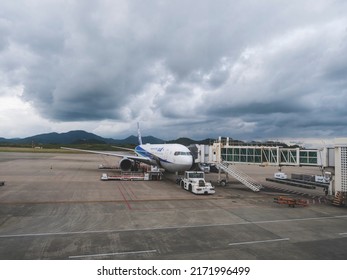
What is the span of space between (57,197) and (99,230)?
981 centimetres

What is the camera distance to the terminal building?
2230cm

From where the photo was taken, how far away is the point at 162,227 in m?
14.0

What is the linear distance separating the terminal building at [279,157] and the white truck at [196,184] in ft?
13.8

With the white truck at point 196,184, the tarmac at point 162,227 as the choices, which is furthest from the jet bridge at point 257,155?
the white truck at point 196,184

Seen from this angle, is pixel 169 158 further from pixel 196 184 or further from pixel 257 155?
pixel 257 155

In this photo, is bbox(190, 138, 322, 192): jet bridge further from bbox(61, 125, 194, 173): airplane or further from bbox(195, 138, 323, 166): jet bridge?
bbox(61, 125, 194, 173): airplane

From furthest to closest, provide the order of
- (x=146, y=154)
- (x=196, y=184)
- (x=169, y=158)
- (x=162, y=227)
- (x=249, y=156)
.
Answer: (x=146, y=154), (x=169, y=158), (x=249, y=156), (x=196, y=184), (x=162, y=227)

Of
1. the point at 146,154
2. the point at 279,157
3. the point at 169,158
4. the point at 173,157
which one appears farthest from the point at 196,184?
the point at 146,154

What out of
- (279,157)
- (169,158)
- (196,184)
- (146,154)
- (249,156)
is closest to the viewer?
(196,184)

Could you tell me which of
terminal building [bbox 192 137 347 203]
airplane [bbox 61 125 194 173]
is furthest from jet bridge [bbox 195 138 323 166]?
airplane [bbox 61 125 194 173]

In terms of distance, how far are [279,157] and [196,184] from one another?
9162 millimetres

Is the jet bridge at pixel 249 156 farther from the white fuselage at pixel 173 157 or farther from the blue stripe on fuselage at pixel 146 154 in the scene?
the blue stripe on fuselage at pixel 146 154
